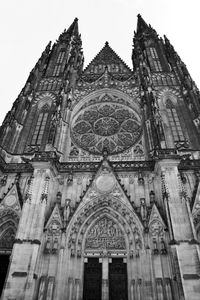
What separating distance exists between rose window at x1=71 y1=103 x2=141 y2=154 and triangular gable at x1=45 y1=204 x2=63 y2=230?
15.5 feet

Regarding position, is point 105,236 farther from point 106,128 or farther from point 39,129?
point 39,129

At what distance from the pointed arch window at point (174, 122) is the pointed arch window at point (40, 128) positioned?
898cm

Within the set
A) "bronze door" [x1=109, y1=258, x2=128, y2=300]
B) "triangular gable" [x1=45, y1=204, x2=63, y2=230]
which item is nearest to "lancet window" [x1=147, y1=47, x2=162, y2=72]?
"triangular gable" [x1=45, y1=204, x2=63, y2=230]

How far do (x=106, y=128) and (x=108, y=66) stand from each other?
27.8ft

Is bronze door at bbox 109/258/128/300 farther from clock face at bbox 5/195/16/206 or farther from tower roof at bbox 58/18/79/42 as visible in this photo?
tower roof at bbox 58/18/79/42

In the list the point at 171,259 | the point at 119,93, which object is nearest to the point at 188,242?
the point at 171,259

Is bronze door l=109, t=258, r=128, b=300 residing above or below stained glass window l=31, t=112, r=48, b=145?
below

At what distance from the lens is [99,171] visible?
13.5 meters

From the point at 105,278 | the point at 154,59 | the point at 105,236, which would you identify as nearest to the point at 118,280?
the point at 105,278

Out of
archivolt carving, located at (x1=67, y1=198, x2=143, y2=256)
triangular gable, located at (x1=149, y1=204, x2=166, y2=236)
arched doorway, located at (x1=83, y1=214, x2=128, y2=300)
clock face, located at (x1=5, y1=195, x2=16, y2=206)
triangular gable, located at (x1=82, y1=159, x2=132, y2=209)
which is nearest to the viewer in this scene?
arched doorway, located at (x1=83, y1=214, x2=128, y2=300)

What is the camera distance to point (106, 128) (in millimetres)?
16906

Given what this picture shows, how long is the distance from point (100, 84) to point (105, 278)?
14.2 metres

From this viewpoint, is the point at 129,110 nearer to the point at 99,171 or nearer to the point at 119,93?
the point at 119,93

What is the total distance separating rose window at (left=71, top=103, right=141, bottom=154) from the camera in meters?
15.8
